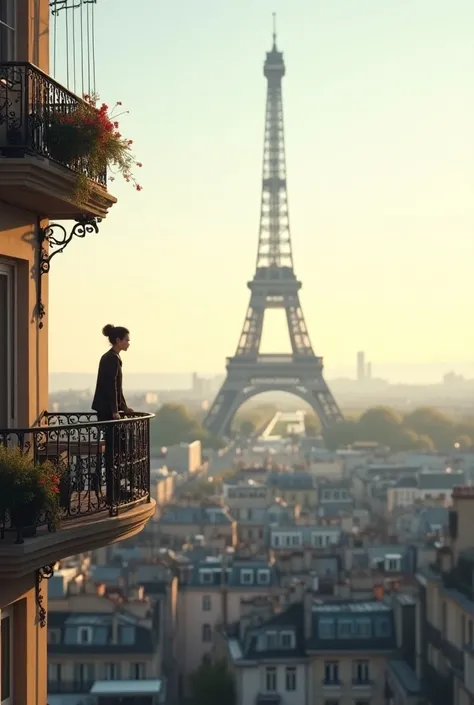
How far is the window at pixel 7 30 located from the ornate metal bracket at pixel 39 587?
250cm

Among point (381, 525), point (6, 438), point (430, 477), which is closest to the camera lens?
point (6, 438)

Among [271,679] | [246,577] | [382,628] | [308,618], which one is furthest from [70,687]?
[246,577]

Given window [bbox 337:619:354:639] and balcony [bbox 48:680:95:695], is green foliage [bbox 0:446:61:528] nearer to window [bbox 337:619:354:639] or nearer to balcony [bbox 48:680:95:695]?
window [bbox 337:619:354:639]

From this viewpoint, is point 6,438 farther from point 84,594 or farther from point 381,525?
point 381,525

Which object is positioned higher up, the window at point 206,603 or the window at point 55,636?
the window at point 55,636

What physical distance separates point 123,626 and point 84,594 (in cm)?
251

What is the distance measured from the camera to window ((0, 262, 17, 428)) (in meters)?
8.12

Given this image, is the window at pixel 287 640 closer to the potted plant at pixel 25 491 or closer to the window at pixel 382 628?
the window at pixel 382 628

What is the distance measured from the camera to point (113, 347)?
8.70 metres

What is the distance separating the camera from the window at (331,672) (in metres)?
40.6

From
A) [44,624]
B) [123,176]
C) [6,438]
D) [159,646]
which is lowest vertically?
[159,646]

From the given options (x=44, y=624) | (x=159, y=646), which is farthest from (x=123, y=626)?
(x=44, y=624)

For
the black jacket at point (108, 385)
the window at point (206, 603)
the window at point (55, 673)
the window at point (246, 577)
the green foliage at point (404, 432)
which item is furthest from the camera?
the green foliage at point (404, 432)

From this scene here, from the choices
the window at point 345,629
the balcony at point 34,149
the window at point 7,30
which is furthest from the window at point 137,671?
the window at point 7,30
